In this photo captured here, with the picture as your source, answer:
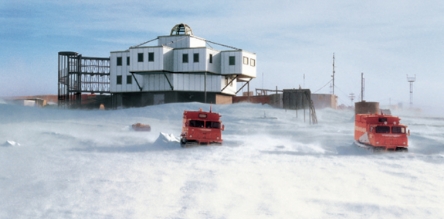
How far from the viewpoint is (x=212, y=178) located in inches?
696

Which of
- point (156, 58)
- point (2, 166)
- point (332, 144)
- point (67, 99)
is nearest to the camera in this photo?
point (2, 166)

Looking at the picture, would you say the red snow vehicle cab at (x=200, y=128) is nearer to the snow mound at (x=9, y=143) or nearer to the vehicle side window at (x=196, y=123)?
the vehicle side window at (x=196, y=123)

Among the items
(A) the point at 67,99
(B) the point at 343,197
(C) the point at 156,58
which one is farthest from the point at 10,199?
(A) the point at 67,99

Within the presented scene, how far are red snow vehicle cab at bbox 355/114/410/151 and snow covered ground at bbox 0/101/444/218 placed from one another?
778 mm

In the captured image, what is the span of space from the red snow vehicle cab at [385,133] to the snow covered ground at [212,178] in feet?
2.55

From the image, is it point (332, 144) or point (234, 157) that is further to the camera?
point (332, 144)

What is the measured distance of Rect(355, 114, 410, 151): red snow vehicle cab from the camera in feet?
A: 90.3

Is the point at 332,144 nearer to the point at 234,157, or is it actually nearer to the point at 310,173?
the point at 234,157

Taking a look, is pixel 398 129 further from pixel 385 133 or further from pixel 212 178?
pixel 212 178

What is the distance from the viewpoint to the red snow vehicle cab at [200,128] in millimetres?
27803

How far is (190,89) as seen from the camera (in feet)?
207

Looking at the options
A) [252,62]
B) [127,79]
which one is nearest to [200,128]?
[252,62]

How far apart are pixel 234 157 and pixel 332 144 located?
10437 millimetres

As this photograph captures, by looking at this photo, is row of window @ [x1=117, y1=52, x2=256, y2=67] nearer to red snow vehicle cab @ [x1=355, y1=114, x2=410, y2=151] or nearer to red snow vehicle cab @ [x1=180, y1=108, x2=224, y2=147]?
red snow vehicle cab @ [x1=180, y1=108, x2=224, y2=147]
